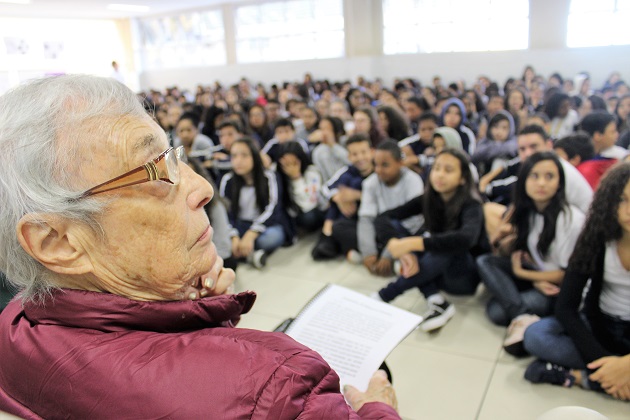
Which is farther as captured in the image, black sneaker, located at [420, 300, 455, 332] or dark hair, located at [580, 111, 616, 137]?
dark hair, located at [580, 111, 616, 137]

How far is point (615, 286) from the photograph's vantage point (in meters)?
1.73

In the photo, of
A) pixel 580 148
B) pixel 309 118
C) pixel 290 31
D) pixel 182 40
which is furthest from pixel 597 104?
pixel 182 40

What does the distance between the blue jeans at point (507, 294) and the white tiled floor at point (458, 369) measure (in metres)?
0.08

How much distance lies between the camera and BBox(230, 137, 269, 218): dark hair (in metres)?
3.43

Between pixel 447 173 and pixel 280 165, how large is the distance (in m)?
1.57

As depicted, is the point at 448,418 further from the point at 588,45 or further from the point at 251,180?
the point at 588,45

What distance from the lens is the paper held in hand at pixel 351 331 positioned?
1062 mm

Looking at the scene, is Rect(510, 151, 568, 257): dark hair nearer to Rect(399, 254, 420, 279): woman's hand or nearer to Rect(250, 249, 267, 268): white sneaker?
Rect(399, 254, 420, 279): woman's hand

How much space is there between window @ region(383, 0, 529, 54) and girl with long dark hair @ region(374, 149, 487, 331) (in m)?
9.46

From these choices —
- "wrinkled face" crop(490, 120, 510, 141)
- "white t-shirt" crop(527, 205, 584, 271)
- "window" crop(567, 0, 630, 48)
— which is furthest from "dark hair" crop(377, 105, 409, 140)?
"window" crop(567, 0, 630, 48)

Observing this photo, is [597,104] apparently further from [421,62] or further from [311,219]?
[421,62]

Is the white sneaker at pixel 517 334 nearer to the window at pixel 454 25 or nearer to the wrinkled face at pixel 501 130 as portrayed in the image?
the wrinkled face at pixel 501 130

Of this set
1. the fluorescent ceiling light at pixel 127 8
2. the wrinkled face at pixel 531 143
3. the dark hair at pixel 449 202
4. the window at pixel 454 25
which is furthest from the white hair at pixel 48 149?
the fluorescent ceiling light at pixel 127 8

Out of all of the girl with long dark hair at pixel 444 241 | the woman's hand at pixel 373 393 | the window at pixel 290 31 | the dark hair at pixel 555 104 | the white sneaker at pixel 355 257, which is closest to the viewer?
the woman's hand at pixel 373 393
